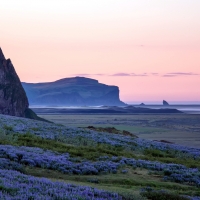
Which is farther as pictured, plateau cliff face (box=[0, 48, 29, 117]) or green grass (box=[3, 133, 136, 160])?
plateau cliff face (box=[0, 48, 29, 117])

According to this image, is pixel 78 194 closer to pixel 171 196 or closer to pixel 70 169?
pixel 171 196

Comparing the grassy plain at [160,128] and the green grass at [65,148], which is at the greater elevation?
the green grass at [65,148]

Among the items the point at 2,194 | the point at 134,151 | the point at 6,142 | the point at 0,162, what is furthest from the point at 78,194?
the point at 134,151

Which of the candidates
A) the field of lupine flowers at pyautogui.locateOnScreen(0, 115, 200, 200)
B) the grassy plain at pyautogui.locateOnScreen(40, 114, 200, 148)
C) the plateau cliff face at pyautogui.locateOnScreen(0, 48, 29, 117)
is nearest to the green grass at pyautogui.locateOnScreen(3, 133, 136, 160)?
the field of lupine flowers at pyautogui.locateOnScreen(0, 115, 200, 200)

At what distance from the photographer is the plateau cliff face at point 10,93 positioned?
11169cm

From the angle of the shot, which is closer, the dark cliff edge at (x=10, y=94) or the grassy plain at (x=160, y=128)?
the grassy plain at (x=160, y=128)

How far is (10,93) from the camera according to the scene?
11400 centimetres

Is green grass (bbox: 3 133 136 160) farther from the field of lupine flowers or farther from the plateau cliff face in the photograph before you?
the plateau cliff face

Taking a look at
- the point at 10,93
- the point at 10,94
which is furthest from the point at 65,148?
the point at 10,93

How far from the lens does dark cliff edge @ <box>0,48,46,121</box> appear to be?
112 meters

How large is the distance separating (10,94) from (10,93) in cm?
47

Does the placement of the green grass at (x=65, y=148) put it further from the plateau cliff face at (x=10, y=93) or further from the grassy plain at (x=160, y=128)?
the plateau cliff face at (x=10, y=93)

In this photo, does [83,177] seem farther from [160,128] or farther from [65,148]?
[160,128]

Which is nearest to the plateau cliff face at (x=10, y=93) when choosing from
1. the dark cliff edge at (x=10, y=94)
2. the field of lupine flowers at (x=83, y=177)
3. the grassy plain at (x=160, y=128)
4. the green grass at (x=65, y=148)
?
the dark cliff edge at (x=10, y=94)
